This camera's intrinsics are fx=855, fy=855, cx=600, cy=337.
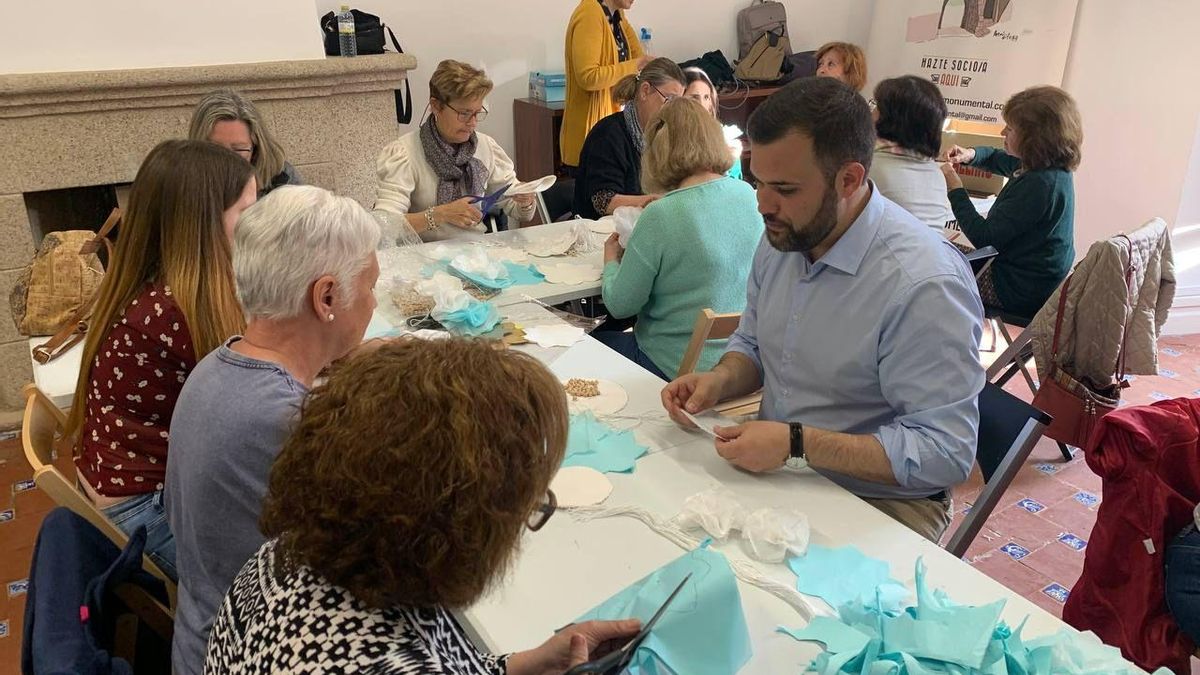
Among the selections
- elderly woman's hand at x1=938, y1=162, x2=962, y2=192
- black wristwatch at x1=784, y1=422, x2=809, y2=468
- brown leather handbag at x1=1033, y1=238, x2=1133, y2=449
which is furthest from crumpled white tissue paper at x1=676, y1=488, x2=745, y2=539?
elderly woman's hand at x1=938, y1=162, x2=962, y2=192

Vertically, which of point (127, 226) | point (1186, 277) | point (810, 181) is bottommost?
point (1186, 277)

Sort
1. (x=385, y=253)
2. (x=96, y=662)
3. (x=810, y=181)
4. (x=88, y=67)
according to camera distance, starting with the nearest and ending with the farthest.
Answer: (x=96, y=662) < (x=810, y=181) < (x=385, y=253) < (x=88, y=67)

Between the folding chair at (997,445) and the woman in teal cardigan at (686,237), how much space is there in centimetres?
90

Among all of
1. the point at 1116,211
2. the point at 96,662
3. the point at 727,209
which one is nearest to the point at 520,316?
the point at 727,209

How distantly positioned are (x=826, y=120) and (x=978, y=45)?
4.38 metres

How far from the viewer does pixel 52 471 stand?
1.56 meters

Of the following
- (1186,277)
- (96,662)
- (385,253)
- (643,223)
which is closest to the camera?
(96,662)

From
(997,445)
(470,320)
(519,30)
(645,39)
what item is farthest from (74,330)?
(645,39)

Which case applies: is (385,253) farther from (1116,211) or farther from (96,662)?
(1116,211)

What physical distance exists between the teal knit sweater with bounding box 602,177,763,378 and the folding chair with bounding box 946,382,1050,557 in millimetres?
893

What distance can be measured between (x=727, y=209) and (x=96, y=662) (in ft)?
6.48

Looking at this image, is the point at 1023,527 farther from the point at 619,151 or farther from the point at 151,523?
the point at 151,523

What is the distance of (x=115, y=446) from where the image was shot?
1841 millimetres

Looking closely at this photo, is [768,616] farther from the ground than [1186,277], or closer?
farther from the ground
